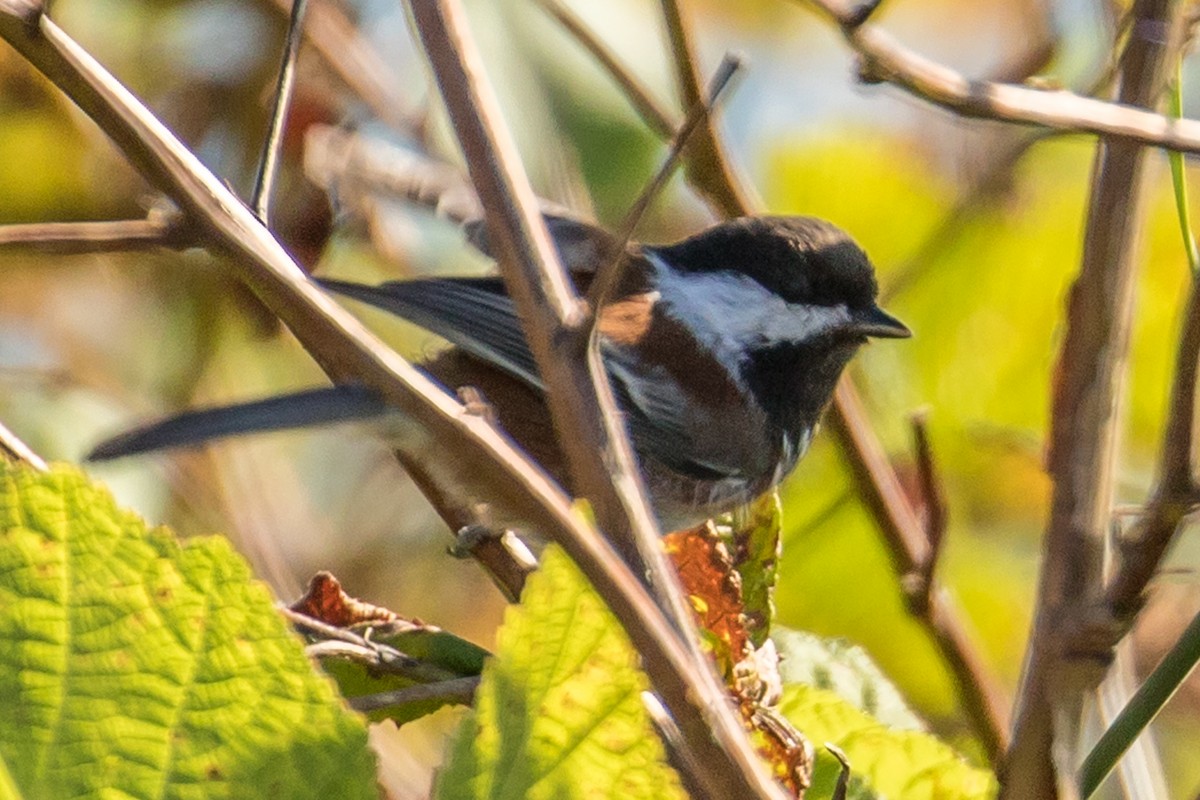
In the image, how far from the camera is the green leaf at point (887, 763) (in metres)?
1.17

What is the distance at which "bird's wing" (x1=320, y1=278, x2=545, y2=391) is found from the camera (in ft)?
5.91

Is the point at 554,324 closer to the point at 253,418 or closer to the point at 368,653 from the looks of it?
the point at 368,653

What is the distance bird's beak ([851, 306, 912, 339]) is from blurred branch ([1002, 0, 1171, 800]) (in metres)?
0.85

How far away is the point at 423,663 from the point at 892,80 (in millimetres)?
620

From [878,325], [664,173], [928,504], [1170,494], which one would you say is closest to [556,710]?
[664,173]

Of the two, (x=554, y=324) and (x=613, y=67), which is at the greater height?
(x=613, y=67)

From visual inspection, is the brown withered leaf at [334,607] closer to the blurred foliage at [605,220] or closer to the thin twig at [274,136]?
the thin twig at [274,136]

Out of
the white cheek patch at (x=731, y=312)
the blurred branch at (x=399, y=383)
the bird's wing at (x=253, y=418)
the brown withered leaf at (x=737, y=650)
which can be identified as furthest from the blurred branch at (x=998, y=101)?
the white cheek patch at (x=731, y=312)

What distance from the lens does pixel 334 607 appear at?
130cm

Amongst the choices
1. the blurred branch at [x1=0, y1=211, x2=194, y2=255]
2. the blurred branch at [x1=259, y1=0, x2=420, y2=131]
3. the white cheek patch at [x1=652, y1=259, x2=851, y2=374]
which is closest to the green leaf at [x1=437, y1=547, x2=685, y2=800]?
the blurred branch at [x1=0, y1=211, x2=194, y2=255]

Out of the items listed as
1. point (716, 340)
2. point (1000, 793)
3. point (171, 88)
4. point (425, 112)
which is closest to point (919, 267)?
point (716, 340)

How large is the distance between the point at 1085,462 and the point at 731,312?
4.27 feet

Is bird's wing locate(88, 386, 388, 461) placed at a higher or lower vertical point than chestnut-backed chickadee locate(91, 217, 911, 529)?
higher

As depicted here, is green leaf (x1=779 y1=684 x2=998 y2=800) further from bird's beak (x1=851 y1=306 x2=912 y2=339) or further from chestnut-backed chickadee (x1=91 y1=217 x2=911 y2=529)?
bird's beak (x1=851 y1=306 x2=912 y2=339)
